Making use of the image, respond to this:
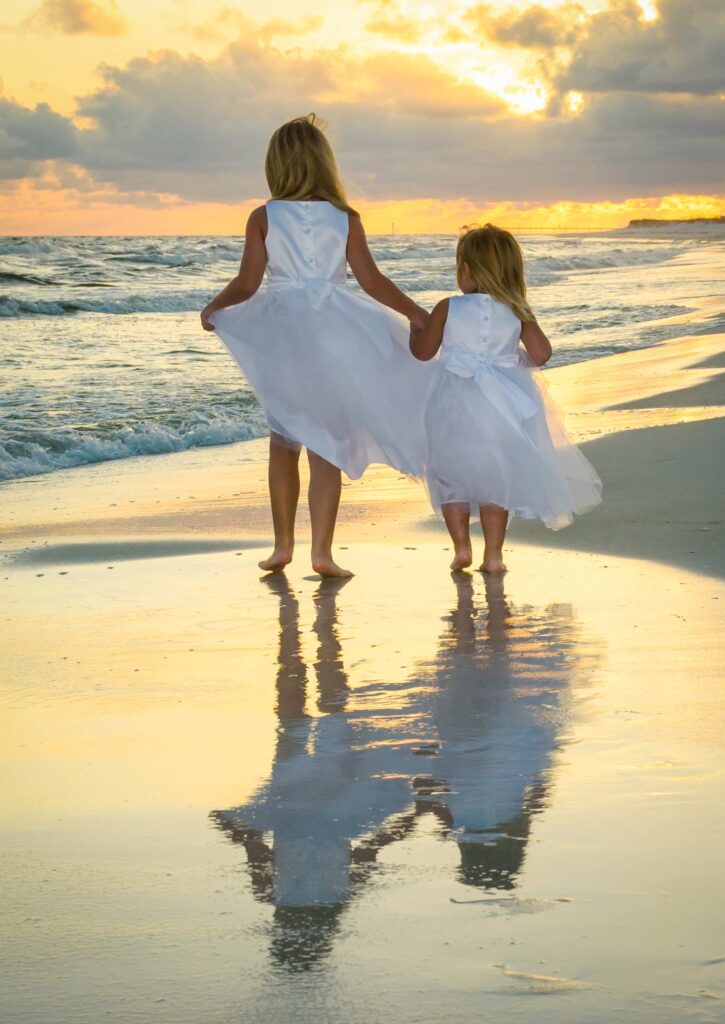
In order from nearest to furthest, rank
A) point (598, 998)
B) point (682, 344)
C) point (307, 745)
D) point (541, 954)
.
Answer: point (598, 998)
point (541, 954)
point (307, 745)
point (682, 344)

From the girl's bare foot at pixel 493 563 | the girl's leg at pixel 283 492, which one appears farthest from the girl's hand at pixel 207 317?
the girl's bare foot at pixel 493 563

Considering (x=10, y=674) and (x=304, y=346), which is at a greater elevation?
(x=304, y=346)

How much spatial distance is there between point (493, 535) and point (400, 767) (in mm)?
2449

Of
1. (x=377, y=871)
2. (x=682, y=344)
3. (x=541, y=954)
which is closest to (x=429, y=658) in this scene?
(x=377, y=871)

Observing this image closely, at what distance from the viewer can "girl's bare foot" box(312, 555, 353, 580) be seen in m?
5.20

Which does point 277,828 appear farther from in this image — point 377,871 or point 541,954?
point 541,954

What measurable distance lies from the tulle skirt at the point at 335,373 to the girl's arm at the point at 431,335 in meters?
0.06

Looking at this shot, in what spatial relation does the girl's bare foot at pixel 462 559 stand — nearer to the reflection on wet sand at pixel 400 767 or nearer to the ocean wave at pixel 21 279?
the reflection on wet sand at pixel 400 767

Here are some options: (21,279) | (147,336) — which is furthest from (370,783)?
(21,279)

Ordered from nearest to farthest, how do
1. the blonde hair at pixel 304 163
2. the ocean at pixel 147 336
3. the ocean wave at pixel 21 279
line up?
the blonde hair at pixel 304 163 → the ocean at pixel 147 336 → the ocean wave at pixel 21 279

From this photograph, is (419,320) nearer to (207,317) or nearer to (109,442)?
(207,317)

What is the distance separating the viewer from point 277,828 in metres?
2.64

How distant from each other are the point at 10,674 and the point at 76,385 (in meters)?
10.2

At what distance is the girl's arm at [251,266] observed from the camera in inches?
213
